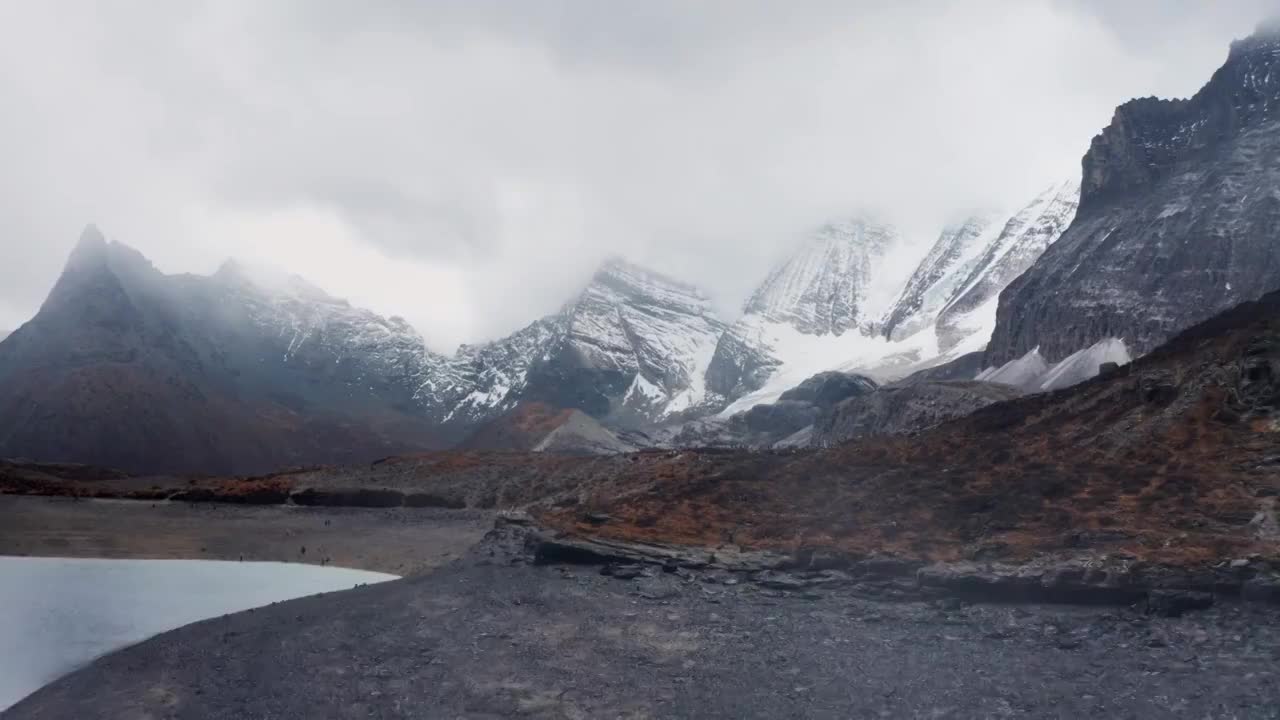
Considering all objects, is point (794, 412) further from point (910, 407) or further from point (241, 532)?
point (241, 532)

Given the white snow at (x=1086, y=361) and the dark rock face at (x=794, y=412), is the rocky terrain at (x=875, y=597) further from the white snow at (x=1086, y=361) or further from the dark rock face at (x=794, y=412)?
the dark rock face at (x=794, y=412)

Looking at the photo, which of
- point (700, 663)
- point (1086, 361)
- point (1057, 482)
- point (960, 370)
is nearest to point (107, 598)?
point (700, 663)

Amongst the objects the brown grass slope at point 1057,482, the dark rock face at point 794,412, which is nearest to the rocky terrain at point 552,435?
the dark rock face at point 794,412

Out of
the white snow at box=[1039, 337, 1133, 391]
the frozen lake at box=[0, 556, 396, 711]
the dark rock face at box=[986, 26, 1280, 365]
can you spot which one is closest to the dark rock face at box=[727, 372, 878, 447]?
the dark rock face at box=[986, 26, 1280, 365]

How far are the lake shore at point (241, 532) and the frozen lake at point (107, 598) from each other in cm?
334

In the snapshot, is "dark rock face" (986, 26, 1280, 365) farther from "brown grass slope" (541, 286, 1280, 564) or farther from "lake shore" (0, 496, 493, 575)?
"lake shore" (0, 496, 493, 575)

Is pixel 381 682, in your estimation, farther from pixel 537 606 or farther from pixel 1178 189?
pixel 1178 189

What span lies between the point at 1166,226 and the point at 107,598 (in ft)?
487

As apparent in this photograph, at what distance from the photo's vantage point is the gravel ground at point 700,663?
22312 mm

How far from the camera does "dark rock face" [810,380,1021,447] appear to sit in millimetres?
101562

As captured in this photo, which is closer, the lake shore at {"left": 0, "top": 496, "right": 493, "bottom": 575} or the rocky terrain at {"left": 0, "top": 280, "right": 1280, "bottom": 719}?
the rocky terrain at {"left": 0, "top": 280, "right": 1280, "bottom": 719}

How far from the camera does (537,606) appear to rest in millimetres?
34625

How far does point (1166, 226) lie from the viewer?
139 metres

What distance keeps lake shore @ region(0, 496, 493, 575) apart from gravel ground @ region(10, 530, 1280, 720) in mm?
15910
